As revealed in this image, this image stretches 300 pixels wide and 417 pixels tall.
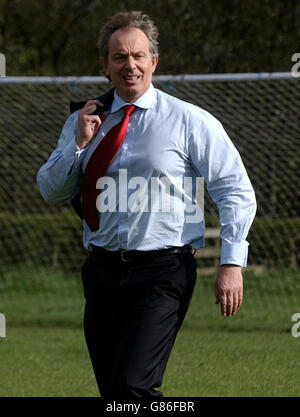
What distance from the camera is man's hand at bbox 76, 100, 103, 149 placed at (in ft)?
14.5

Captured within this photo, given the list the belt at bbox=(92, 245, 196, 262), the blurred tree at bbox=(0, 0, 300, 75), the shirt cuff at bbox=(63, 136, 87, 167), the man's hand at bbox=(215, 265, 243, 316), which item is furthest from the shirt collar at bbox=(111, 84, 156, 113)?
the blurred tree at bbox=(0, 0, 300, 75)

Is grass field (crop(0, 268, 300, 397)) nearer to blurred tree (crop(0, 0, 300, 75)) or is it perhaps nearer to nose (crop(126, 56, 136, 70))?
nose (crop(126, 56, 136, 70))

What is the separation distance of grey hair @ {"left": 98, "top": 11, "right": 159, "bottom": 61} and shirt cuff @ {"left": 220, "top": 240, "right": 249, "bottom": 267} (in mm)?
981

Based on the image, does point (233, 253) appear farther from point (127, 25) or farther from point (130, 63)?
point (127, 25)

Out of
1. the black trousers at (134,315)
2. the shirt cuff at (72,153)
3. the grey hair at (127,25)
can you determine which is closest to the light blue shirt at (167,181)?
the shirt cuff at (72,153)

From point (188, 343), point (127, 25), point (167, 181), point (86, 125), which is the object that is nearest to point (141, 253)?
point (167, 181)

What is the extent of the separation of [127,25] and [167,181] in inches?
29.5

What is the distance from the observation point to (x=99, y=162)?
4.45 m

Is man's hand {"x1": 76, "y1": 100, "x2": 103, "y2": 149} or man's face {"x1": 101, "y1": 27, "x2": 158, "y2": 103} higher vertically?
man's face {"x1": 101, "y1": 27, "x2": 158, "y2": 103}

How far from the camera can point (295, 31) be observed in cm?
1477

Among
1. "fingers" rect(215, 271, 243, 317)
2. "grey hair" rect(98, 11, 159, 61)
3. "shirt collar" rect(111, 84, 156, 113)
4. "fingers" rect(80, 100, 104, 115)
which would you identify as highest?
"grey hair" rect(98, 11, 159, 61)

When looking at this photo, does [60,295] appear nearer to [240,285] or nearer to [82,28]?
[82,28]

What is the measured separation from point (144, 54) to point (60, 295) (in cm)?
768

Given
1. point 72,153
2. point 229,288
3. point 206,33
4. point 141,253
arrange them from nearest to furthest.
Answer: point 229,288 < point 141,253 < point 72,153 < point 206,33
